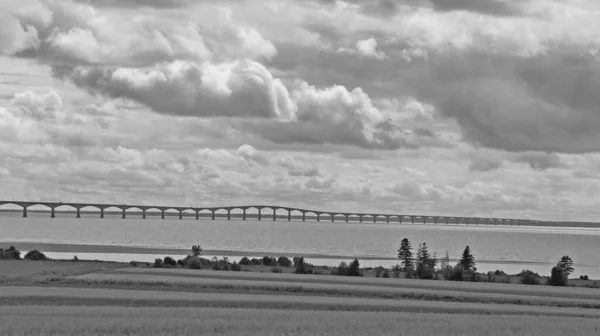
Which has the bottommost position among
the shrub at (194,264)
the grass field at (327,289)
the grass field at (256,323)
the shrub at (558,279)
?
the grass field at (256,323)

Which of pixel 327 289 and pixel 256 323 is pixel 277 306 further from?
pixel 327 289

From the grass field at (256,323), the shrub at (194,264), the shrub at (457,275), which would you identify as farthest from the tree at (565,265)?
the grass field at (256,323)

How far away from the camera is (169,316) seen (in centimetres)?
3741

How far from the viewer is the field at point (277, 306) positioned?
34022 mm

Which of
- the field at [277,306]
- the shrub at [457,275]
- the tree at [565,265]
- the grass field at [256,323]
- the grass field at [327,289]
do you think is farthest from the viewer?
the tree at [565,265]

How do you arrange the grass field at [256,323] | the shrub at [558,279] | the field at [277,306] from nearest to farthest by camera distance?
the grass field at [256,323], the field at [277,306], the shrub at [558,279]

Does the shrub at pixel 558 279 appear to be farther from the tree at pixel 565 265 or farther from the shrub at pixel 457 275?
the shrub at pixel 457 275

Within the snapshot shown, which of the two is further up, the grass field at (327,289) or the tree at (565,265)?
the tree at (565,265)

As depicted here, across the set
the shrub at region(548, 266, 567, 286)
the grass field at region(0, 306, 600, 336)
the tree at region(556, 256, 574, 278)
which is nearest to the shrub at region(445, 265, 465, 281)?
the shrub at region(548, 266, 567, 286)

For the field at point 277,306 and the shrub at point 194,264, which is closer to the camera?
the field at point 277,306

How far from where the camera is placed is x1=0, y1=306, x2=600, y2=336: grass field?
3266 centimetres

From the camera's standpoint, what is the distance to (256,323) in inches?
1384

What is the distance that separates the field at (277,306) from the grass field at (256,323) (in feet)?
0.15

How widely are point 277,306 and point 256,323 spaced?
33.0 feet
